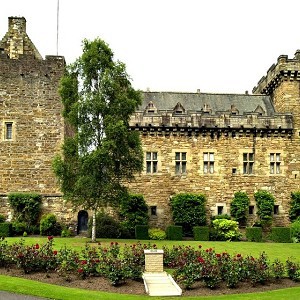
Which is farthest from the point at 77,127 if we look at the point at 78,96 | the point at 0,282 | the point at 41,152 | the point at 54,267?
the point at 0,282

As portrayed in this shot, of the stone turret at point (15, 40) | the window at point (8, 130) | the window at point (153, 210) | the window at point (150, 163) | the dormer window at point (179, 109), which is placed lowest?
the window at point (153, 210)

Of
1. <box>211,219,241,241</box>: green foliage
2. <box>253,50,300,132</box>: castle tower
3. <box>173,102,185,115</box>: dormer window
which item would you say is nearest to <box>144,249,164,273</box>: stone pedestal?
<box>211,219,241,241</box>: green foliage

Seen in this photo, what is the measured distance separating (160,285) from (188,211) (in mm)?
20341

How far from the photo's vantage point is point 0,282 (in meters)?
17.8

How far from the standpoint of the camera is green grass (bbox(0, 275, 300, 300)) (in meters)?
16.7

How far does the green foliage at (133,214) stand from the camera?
124 feet

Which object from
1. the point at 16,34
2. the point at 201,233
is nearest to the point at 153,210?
the point at 201,233

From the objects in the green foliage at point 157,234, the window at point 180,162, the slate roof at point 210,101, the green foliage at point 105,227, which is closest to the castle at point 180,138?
the window at point 180,162

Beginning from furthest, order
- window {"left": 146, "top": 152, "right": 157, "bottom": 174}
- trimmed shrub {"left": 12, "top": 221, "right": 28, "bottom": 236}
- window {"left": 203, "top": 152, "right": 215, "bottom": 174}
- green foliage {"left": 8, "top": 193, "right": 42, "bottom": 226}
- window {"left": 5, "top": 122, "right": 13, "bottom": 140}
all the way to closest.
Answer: window {"left": 203, "top": 152, "right": 215, "bottom": 174}
window {"left": 146, "top": 152, "right": 157, "bottom": 174}
window {"left": 5, "top": 122, "right": 13, "bottom": 140}
green foliage {"left": 8, "top": 193, "right": 42, "bottom": 226}
trimmed shrub {"left": 12, "top": 221, "right": 28, "bottom": 236}

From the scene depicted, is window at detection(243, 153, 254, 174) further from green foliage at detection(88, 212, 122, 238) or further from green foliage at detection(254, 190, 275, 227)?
green foliage at detection(88, 212, 122, 238)

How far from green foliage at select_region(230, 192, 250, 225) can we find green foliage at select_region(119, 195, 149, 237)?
6.69 m

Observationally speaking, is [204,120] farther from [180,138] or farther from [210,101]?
[210,101]

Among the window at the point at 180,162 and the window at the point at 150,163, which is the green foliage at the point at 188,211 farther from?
the window at the point at 150,163

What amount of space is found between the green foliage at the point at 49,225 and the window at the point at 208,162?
40.6ft
